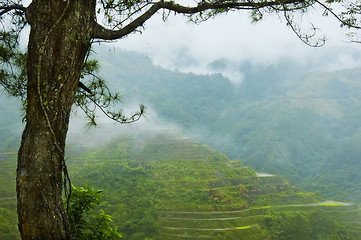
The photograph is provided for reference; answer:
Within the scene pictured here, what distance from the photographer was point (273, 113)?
73.6 meters

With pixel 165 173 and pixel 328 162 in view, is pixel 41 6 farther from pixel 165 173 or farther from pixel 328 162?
pixel 328 162

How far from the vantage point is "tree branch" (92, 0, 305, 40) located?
55.9 inches

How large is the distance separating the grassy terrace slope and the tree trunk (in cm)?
2232

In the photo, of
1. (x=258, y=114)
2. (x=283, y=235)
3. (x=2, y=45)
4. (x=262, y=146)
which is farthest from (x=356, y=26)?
(x=258, y=114)

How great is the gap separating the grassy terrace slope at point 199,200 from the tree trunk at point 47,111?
879 inches

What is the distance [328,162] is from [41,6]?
62.3m

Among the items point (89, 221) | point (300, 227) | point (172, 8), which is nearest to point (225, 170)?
point (300, 227)

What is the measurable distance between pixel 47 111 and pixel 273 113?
76.4m

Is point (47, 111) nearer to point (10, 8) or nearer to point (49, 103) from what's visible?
point (49, 103)

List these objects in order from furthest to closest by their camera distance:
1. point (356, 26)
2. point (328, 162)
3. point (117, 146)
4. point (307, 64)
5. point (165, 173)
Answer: point (307, 64) < point (328, 162) < point (117, 146) < point (165, 173) < point (356, 26)

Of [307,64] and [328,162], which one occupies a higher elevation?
[307,64]

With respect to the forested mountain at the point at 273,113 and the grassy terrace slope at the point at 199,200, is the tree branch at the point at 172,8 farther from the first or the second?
the forested mountain at the point at 273,113

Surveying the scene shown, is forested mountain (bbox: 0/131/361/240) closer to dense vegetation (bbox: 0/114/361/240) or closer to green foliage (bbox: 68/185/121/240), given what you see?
dense vegetation (bbox: 0/114/361/240)

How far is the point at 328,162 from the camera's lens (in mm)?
55656
